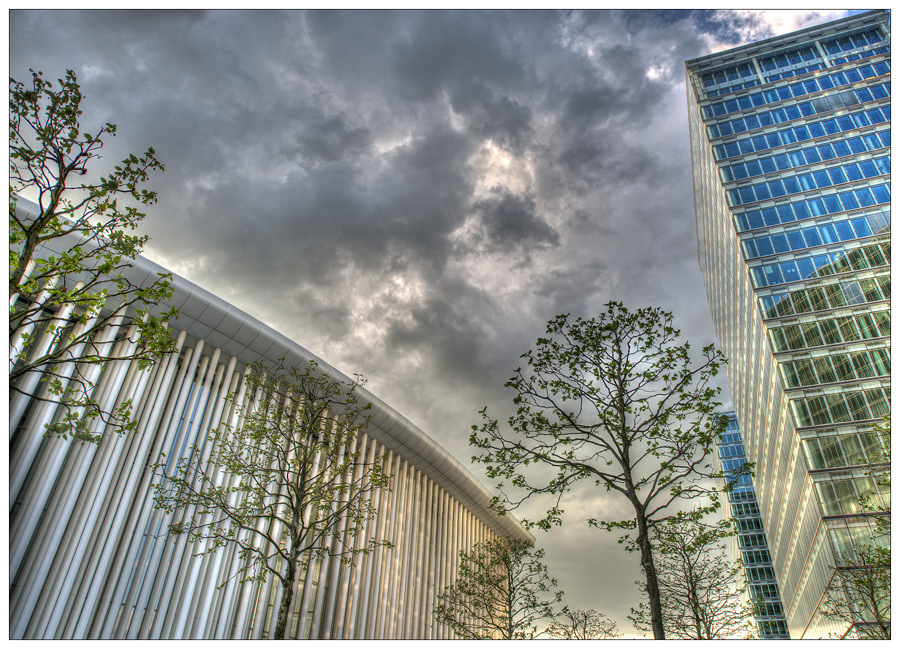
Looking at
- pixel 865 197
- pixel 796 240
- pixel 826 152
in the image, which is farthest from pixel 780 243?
pixel 826 152

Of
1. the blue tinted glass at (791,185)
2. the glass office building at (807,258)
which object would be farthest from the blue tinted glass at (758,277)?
the blue tinted glass at (791,185)

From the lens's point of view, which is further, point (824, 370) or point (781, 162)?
point (781, 162)

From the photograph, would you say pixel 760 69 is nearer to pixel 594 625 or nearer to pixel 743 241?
pixel 743 241

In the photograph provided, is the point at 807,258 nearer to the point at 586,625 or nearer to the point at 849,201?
the point at 849,201

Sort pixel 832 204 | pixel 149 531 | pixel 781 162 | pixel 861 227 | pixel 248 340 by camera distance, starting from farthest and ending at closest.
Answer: pixel 781 162 → pixel 832 204 → pixel 861 227 → pixel 248 340 → pixel 149 531

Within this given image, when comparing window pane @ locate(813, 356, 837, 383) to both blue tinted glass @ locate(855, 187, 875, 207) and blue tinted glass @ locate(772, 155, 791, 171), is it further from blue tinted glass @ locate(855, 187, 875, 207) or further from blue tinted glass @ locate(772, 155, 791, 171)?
blue tinted glass @ locate(772, 155, 791, 171)

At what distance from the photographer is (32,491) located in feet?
80.8

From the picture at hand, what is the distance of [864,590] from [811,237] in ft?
93.2

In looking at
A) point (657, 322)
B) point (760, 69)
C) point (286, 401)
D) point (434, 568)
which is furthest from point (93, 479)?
point (760, 69)

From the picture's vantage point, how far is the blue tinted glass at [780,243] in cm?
4322

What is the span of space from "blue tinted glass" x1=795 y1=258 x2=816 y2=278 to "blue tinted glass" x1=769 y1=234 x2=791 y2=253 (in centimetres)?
149

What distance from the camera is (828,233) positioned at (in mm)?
42469

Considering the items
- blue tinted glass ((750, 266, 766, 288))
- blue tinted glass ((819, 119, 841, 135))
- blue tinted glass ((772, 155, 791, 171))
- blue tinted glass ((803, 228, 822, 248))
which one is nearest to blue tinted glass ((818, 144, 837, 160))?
blue tinted glass ((819, 119, 841, 135))

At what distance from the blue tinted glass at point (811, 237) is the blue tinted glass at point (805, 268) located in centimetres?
154
